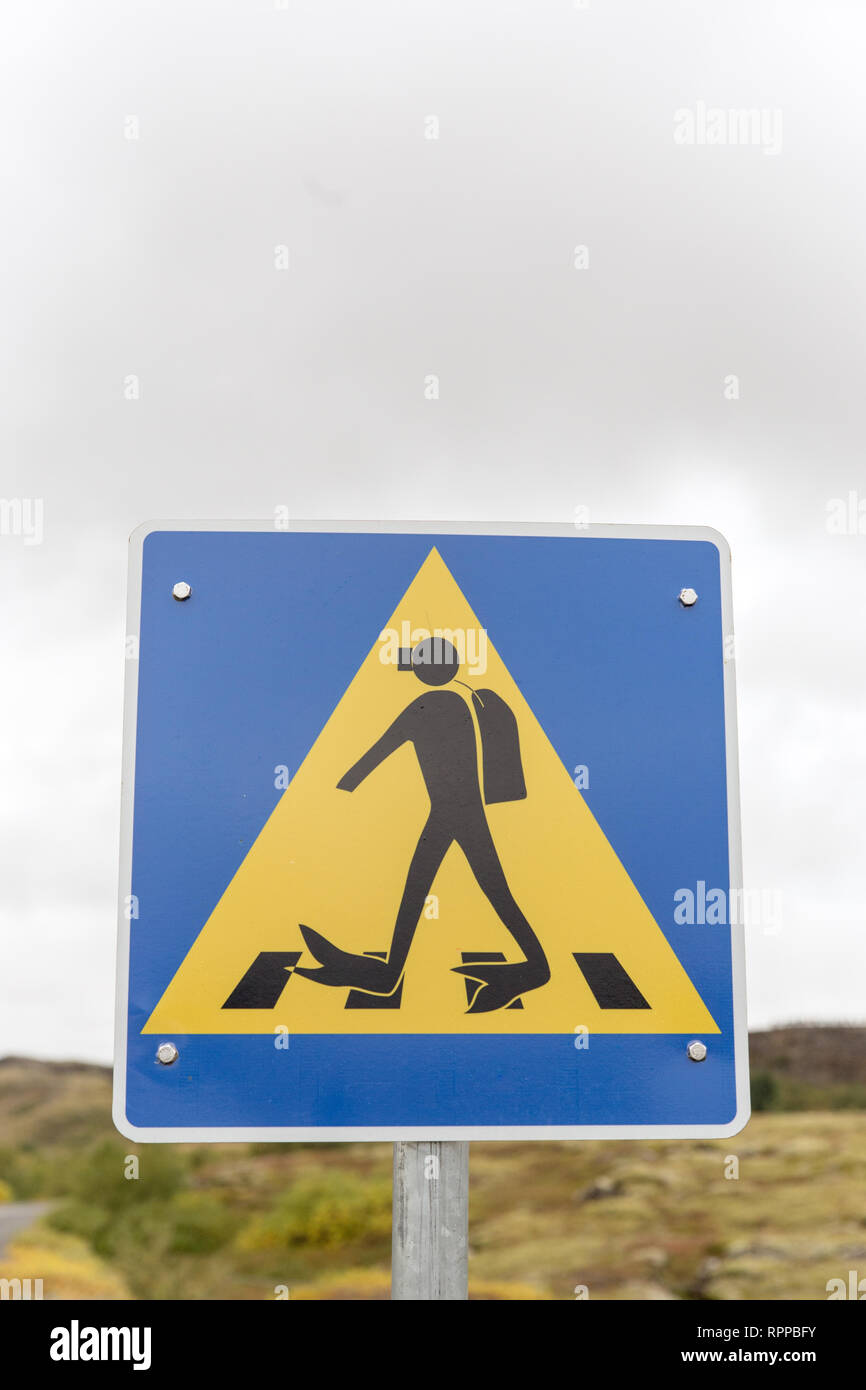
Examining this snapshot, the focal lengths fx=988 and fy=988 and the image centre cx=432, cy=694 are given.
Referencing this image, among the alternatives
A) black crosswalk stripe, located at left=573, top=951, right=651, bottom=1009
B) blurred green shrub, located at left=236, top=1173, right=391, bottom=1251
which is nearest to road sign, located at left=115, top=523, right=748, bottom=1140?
black crosswalk stripe, located at left=573, top=951, right=651, bottom=1009

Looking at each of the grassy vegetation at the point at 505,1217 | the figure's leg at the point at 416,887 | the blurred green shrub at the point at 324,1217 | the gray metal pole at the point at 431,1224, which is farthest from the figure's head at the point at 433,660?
the blurred green shrub at the point at 324,1217

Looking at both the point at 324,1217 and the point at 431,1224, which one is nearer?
the point at 431,1224

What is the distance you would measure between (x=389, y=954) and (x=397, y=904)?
73 mm

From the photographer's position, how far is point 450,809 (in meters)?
1.52

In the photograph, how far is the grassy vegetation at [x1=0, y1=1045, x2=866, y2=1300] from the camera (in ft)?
53.9

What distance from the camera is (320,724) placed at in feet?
5.08

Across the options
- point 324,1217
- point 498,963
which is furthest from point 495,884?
point 324,1217

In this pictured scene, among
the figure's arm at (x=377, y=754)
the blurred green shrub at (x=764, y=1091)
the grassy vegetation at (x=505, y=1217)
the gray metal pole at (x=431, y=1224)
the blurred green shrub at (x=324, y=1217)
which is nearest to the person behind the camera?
the gray metal pole at (x=431, y=1224)

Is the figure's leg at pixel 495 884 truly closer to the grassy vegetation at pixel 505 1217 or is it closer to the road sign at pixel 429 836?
the road sign at pixel 429 836

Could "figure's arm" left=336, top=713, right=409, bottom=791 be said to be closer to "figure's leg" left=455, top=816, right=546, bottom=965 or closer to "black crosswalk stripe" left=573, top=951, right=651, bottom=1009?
"figure's leg" left=455, top=816, right=546, bottom=965

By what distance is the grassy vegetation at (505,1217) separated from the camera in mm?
16438

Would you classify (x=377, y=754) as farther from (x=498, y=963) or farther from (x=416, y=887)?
(x=498, y=963)

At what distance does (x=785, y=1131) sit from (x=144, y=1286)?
14424mm
